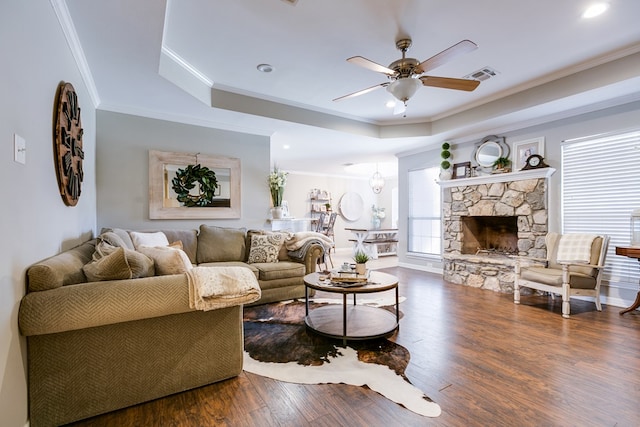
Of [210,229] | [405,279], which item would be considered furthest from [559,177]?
[210,229]

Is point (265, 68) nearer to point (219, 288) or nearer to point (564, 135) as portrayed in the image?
point (219, 288)

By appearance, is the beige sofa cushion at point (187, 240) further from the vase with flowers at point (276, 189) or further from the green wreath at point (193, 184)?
the vase with flowers at point (276, 189)

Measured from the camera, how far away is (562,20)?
2.58 metres

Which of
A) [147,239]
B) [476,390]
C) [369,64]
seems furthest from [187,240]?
[476,390]

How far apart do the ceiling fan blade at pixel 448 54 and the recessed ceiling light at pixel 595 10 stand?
110 centimetres

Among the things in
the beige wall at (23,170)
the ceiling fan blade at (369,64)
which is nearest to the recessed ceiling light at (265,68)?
the ceiling fan blade at (369,64)

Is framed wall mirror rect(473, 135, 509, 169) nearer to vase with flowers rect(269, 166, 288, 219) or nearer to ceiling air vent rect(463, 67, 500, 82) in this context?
ceiling air vent rect(463, 67, 500, 82)

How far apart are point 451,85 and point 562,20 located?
38.2 inches

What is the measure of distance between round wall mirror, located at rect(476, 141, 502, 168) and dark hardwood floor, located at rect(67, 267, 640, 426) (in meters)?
2.79

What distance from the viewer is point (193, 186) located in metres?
4.36

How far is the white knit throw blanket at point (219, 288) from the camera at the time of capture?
1.81 metres

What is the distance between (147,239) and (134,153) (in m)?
1.41

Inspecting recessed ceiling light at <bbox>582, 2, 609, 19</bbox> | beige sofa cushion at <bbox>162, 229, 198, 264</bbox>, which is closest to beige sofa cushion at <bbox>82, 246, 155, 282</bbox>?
beige sofa cushion at <bbox>162, 229, 198, 264</bbox>

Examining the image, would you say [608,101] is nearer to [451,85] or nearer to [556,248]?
[556,248]
